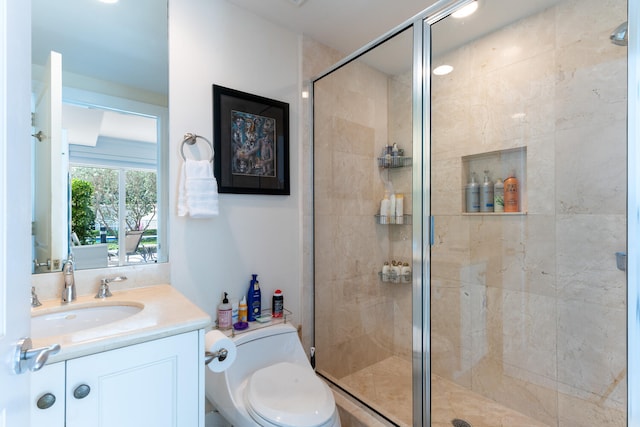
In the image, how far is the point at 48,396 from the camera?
74 cm

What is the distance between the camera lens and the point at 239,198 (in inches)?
65.6

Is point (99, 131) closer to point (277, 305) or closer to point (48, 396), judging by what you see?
point (48, 396)

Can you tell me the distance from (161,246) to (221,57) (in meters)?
1.03

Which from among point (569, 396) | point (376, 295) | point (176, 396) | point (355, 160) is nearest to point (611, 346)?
point (569, 396)

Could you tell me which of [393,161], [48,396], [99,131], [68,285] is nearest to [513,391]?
[393,161]

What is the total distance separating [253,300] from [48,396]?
0.97 meters

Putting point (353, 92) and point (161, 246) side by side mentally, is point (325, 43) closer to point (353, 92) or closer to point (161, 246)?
point (353, 92)

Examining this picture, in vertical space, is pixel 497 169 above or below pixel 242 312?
above

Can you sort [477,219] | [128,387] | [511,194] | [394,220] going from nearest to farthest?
[128,387] → [511,194] → [477,219] → [394,220]

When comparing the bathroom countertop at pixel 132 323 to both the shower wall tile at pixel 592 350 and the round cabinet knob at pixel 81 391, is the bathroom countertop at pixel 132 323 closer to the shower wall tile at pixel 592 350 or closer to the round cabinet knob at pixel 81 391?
the round cabinet knob at pixel 81 391

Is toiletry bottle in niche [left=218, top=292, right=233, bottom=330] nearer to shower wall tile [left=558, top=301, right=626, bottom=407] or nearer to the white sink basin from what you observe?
the white sink basin

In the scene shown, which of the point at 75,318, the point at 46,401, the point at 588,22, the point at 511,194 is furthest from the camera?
the point at 511,194

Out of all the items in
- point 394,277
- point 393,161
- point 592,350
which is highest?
point 393,161

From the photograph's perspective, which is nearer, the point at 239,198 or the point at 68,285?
the point at 68,285
